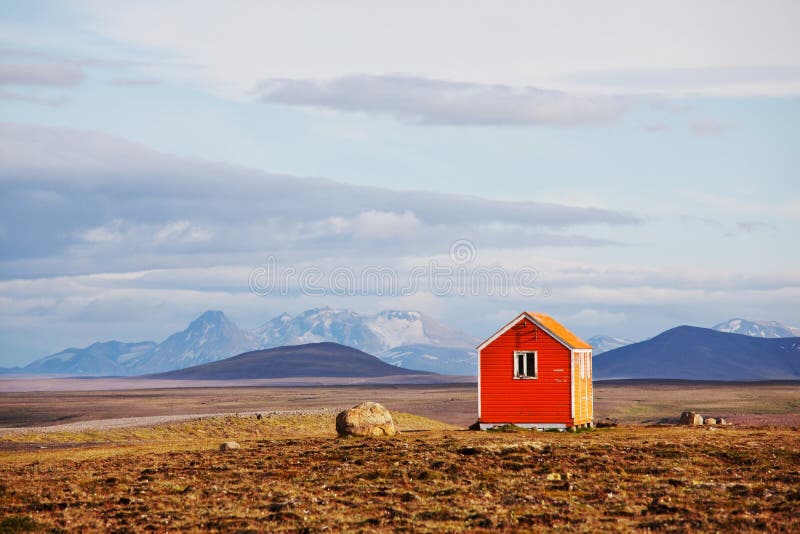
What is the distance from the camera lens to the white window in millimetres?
69500

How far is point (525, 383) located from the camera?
6969cm

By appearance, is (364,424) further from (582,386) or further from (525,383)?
(582,386)

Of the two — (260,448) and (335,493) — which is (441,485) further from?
(260,448)

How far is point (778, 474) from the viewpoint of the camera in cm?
4638

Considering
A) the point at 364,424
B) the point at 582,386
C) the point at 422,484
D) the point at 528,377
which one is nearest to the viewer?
the point at 422,484

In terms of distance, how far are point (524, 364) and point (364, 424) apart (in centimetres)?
1123

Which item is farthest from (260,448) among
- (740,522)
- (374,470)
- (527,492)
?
(740,522)

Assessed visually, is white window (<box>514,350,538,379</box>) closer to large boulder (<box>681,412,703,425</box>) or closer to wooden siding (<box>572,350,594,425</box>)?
wooden siding (<box>572,350,594,425</box>)

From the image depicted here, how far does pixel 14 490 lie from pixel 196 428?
41972 millimetres

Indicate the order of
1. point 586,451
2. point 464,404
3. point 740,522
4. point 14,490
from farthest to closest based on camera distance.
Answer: point 464,404 < point 586,451 < point 14,490 < point 740,522

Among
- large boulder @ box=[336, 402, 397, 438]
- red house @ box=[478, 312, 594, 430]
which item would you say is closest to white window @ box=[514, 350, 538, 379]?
red house @ box=[478, 312, 594, 430]

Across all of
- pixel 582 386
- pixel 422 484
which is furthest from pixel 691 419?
pixel 422 484

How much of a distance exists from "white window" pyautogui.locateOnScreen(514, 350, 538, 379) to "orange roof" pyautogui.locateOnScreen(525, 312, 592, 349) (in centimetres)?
194

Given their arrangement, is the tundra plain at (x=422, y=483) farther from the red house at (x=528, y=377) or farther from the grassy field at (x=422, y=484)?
the red house at (x=528, y=377)
